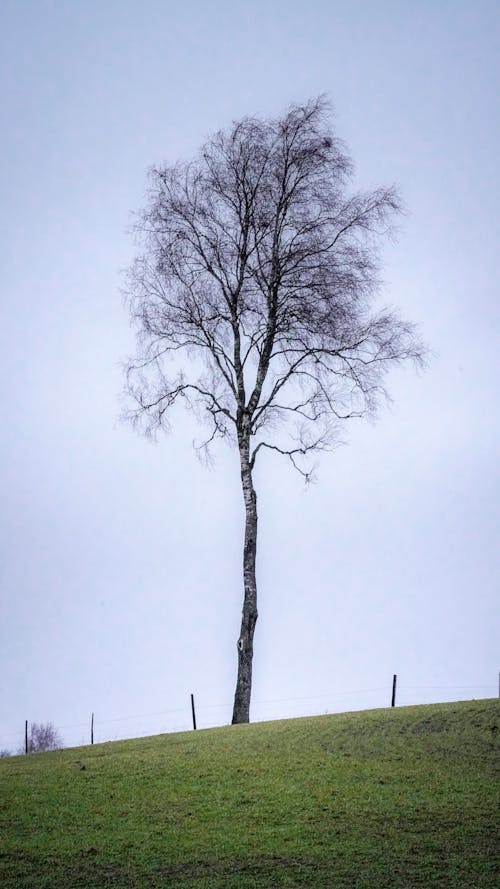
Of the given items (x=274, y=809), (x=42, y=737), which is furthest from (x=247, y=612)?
(x=42, y=737)

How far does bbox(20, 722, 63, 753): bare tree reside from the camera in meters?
99.7

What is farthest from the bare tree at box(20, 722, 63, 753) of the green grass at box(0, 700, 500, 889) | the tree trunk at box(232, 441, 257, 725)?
the green grass at box(0, 700, 500, 889)

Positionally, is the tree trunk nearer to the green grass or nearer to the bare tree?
the green grass

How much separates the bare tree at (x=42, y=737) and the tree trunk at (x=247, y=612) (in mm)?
74676

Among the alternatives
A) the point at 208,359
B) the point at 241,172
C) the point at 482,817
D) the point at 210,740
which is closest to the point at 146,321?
the point at 208,359

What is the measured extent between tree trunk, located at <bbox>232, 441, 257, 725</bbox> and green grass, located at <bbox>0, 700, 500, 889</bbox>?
13.7 ft

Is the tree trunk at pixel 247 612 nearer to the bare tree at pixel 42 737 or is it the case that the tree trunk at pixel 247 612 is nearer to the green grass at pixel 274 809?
the green grass at pixel 274 809

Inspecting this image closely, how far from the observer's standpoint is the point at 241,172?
30203mm

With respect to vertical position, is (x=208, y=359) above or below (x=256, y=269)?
below

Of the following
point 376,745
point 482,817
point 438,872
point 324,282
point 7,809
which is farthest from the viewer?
point 324,282

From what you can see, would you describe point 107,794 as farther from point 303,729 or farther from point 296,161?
point 296,161

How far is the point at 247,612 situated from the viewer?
27.6m

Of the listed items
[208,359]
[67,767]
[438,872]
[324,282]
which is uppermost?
[324,282]

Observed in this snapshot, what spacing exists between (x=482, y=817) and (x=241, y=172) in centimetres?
2164
